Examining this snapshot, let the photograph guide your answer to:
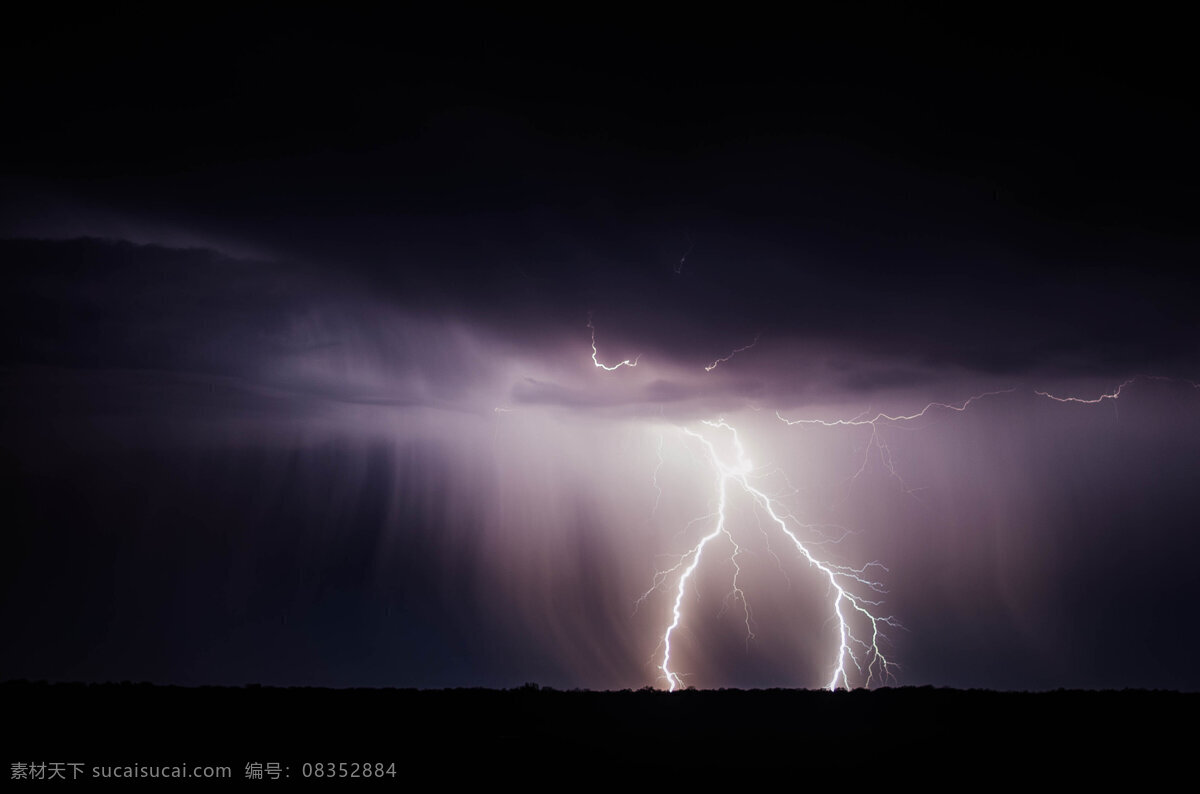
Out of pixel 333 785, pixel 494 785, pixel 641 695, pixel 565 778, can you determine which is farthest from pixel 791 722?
pixel 333 785

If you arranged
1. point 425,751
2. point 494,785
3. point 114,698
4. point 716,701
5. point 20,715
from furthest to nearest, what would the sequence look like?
point 716,701 → point 114,698 → point 20,715 → point 425,751 → point 494,785

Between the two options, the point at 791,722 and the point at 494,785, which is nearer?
the point at 494,785

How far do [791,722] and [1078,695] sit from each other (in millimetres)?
2982

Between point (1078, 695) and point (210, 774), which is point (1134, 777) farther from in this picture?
point (210, 774)

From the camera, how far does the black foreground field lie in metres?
4.99

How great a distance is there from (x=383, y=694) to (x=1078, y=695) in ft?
21.6

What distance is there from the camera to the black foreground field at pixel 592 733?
499 cm

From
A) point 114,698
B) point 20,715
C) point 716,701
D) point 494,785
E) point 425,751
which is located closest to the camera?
point 494,785

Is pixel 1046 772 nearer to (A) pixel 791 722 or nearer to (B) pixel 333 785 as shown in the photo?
(A) pixel 791 722

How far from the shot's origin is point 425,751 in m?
5.30

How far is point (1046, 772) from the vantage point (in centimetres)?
489

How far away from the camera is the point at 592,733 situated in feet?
19.3

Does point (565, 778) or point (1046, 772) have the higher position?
point (565, 778)

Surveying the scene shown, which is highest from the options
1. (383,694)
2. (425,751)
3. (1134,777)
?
(383,694)
